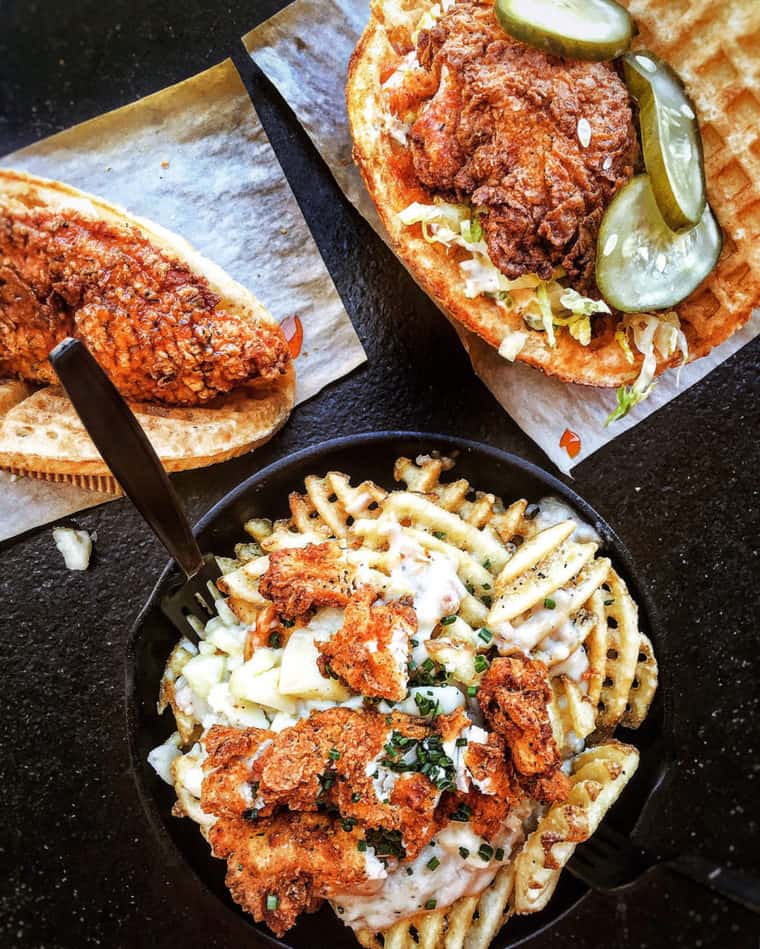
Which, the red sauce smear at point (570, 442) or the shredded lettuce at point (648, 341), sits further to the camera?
Result: the red sauce smear at point (570, 442)

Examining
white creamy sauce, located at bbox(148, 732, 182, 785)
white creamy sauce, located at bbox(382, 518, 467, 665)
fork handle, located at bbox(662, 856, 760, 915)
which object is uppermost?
white creamy sauce, located at bbox(382, 518, 467, 665)

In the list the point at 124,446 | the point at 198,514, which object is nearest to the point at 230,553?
the point at 198,514

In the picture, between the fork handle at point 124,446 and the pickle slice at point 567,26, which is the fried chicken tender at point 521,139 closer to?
the pickle slice at point 567,26

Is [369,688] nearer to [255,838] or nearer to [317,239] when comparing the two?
[255,838]

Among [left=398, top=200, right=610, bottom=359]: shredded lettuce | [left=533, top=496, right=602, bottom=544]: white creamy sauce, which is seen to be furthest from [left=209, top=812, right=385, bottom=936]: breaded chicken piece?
[left=398, top=200, right=610, bottom=359]: shredded lettuce

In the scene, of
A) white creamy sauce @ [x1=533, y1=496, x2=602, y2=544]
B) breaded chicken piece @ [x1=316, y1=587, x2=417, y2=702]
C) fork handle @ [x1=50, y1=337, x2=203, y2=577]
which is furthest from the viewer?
white creamy sauce @ [x1=533, y1=496, x2=602, y2=544]

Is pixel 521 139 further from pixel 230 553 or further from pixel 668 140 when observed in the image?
pixel 230 553

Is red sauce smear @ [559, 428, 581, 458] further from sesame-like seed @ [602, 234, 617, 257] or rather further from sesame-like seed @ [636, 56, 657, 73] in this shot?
sesame-like seed @ [636, 56, 657, 73]

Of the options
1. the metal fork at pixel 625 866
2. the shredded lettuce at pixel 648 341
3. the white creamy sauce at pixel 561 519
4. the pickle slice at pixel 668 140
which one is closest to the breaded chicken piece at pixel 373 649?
the white creamy sauce at pixel 561 519
